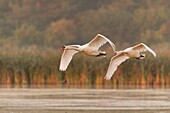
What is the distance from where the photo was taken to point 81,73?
92.8 ft

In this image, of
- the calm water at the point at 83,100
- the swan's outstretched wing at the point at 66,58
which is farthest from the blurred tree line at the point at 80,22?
the swan's outstretched wing at the point at 66,58

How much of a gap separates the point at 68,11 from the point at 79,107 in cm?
4083

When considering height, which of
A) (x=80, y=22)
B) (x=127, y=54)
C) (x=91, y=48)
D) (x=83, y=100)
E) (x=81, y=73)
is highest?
(x=80, y=22)

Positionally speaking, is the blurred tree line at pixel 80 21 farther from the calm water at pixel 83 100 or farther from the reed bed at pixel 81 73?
the calm water at pixel 83 100

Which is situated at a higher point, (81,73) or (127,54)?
(127,54)

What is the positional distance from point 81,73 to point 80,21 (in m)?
30.6

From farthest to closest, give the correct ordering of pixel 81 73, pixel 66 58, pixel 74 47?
1. pixel 81 73
2. pixel 66 58
3. pixel 74 47

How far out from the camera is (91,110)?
17.8 m

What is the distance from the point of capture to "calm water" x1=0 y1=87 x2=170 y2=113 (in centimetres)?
1797

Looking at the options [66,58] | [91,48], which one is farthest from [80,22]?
[91,48]

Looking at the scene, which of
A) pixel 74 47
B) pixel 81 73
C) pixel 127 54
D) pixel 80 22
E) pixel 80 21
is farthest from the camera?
pixel 80 21

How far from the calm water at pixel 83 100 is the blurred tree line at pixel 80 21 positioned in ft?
95.6

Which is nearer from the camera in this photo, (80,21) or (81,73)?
(81,73)

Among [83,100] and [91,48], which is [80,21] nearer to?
[83,100]
